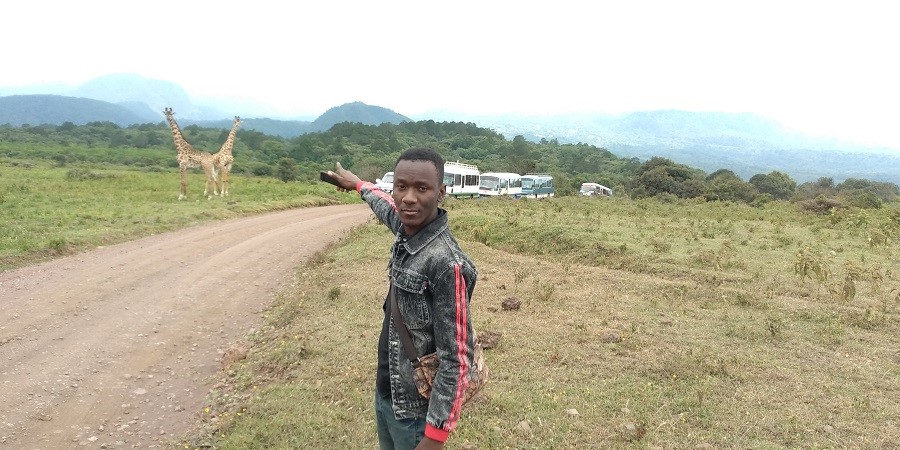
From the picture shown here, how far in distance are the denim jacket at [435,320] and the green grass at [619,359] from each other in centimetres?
231

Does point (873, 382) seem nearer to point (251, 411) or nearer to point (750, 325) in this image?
Answer: point (750, 325)

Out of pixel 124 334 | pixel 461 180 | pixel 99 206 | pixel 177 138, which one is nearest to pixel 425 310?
pixel 124 334

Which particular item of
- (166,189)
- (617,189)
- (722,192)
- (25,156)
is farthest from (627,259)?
(25,156)

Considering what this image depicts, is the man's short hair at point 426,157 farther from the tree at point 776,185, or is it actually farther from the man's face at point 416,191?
the tree at point 776,185

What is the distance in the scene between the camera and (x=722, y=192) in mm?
34500

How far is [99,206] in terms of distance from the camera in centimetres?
1625

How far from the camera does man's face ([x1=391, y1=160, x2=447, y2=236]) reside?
2.21 m

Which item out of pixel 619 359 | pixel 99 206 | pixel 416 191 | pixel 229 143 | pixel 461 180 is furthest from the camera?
pixel 461 180

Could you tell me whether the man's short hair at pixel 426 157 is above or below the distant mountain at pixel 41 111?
below

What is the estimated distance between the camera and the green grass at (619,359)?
15.0ft

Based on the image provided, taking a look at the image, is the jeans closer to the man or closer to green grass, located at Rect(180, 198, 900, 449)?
the man

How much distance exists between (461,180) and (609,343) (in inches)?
949

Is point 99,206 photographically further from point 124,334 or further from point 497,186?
point 497,186

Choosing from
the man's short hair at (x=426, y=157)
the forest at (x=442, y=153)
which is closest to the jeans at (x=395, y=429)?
the man's short hair at (x=426, y=157)
